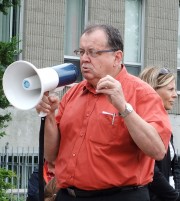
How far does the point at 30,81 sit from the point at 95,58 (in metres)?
0.41

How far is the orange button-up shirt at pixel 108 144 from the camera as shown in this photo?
410 cm

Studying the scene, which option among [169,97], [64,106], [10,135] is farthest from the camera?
[10,135]

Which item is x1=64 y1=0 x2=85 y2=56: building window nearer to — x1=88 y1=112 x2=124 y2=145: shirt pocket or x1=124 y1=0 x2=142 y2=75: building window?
Answer: x1=124 y1=0 x2=142 y2=75: building window

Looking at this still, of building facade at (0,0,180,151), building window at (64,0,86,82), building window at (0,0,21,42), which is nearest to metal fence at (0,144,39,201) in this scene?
building facade at (0,0,180,151)

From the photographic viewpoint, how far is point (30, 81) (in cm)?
414

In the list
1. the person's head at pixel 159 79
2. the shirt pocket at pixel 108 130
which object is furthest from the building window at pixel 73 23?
the shirt pocket at pixel 108 130

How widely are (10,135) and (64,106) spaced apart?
849 centimetres

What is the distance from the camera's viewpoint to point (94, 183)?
4.11 metres

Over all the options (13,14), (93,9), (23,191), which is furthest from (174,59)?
(23,191)

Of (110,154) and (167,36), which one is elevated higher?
(167,36)

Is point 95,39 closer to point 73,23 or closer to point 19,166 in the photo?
point 19,166

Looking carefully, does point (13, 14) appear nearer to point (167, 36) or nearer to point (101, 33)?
point (167, 36)

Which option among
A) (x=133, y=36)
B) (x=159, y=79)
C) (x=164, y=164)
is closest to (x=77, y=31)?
(x=133, y=36)

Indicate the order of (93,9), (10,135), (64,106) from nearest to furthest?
(64,106), (10,135), (93,9)
